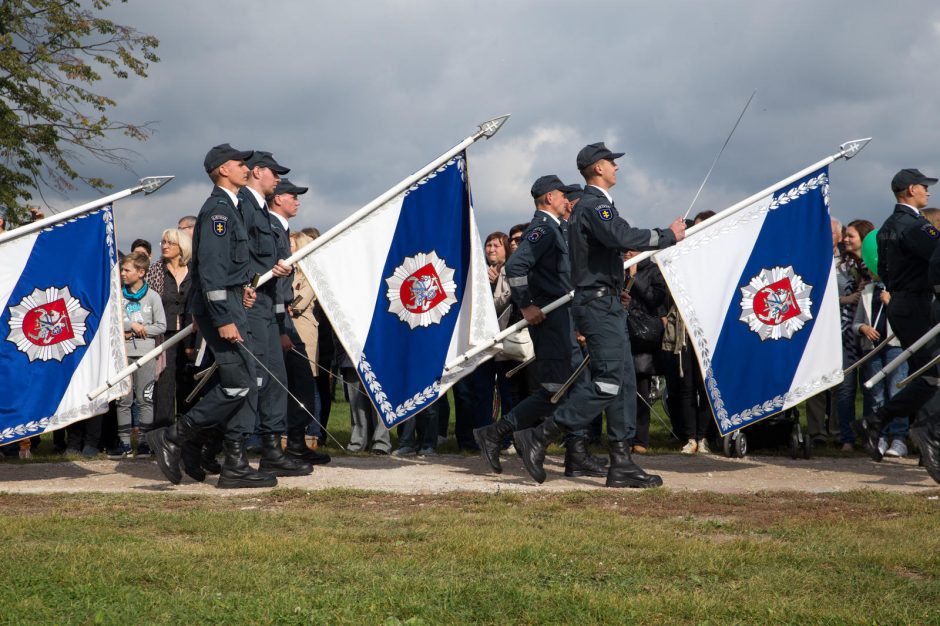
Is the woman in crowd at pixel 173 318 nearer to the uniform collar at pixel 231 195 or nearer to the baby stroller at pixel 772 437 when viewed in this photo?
the uniform collar at pixel 231 195

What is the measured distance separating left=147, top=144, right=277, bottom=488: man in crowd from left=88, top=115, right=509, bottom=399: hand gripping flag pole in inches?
19.1

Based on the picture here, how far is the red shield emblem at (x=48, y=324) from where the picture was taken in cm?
829

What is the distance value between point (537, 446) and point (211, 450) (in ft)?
8.12

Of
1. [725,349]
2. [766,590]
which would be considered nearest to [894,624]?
[766,590]

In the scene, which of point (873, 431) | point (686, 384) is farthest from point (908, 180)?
point (686, 384)

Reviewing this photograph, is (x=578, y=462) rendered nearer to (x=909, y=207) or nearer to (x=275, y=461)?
(x=275, y=461)

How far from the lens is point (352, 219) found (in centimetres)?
867

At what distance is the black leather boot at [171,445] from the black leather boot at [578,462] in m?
2.78

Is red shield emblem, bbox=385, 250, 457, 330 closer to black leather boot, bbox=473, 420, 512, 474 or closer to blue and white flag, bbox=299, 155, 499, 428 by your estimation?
blue and white flag, bbox=299, 155, 499, 428

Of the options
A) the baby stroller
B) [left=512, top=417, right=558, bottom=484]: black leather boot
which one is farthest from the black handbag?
[left=512, top=417, right=558, bottom=484]: black leather boot

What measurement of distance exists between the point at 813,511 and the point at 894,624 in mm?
2568

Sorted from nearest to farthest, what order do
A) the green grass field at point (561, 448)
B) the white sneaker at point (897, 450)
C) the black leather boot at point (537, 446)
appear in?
the black leather boot at point (537, 446) < the white sneaker at point (897, 450) < the green grass field at point (561, 448)

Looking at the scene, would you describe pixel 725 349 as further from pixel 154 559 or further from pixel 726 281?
pixel 154 559

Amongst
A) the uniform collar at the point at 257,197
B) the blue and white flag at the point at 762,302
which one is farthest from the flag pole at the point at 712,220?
the uniform collar at the point at 257,197
